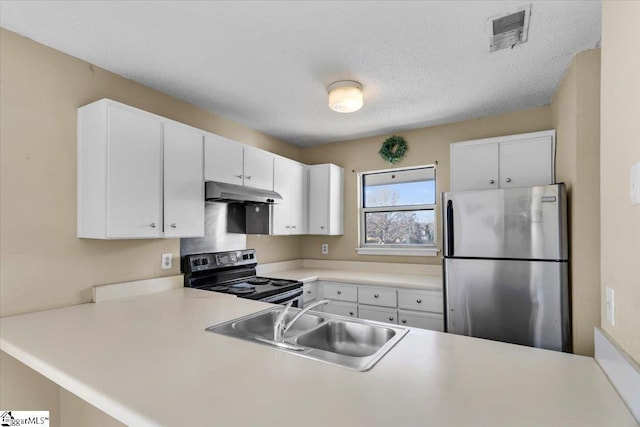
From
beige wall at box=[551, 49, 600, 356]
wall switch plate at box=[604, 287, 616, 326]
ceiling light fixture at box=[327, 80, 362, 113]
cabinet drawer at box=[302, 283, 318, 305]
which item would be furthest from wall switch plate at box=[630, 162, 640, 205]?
cabinet drawer at box=[302, 283, 318, 305]

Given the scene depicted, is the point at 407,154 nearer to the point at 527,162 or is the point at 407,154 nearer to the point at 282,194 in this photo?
the point at 527,162

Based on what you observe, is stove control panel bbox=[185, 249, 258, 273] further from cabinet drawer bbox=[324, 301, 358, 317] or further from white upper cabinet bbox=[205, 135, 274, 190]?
cabinet drawer bbox=[324, 301, 358, 317]

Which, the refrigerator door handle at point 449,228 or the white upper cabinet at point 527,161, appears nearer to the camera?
the refrigerator door handle at point 449,228

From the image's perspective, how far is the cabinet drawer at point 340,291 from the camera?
10.1 feet

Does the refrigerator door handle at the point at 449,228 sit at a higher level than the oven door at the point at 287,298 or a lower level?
higher

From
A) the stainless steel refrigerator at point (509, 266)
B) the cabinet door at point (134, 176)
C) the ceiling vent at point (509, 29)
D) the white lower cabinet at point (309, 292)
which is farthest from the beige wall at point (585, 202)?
the cabinet door at point (134, 176)

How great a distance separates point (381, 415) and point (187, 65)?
2202mm

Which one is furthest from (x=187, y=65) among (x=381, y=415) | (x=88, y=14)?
(x=381, y=415)

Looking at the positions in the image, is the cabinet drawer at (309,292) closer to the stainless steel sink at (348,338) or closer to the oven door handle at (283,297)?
the oven door handle at (283,297)

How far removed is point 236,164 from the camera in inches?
107

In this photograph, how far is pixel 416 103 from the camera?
271cm

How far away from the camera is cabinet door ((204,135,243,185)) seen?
8.09ft

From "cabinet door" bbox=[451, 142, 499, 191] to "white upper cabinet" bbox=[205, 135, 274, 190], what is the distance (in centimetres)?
175

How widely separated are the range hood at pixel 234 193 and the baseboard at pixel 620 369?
2.21 metres
